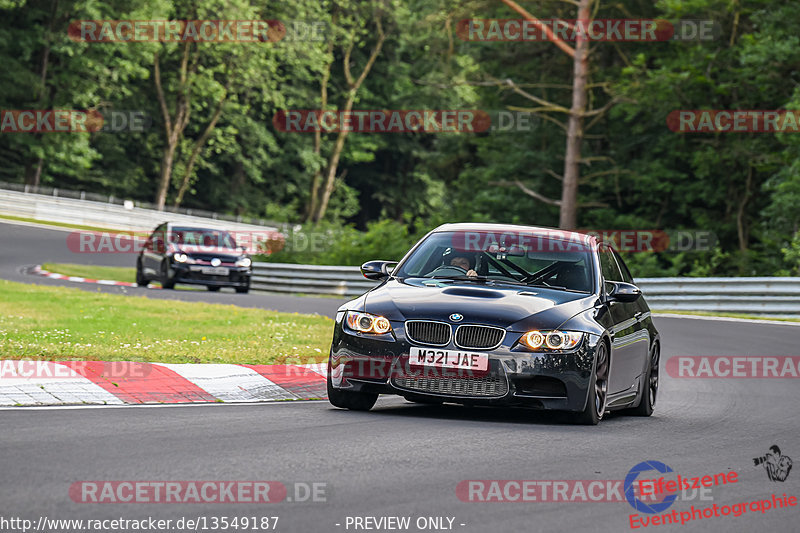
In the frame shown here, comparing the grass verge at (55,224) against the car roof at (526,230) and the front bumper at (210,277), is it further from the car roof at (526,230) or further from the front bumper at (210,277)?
the car roof at (526,230)

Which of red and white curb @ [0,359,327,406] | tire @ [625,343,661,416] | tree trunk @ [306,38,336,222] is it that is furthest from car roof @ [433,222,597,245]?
tree trunk @ [306,38,336,222]

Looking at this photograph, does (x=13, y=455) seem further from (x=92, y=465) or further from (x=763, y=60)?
(x=763, y=60)

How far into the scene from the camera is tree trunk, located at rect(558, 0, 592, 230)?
3644cm

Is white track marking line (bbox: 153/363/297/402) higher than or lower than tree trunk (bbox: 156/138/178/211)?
lower

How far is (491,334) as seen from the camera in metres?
8.64

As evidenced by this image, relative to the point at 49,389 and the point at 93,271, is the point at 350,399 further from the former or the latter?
the point at 93,271

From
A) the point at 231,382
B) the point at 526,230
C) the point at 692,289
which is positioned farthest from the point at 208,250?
the point at 526,230

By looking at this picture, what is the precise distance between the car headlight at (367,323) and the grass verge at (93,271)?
1034 inches

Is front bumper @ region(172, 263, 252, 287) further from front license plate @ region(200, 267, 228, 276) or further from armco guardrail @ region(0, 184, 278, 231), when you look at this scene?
armco guardrail @ region(0, 184, 278, 231)

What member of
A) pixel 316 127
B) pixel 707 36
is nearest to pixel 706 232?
pixel 707 36

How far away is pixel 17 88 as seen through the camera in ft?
199

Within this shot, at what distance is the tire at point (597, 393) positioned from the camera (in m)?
8.85

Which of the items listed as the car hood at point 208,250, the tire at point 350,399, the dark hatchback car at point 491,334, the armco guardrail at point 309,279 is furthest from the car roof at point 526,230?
the armco guardrail at point 309,279

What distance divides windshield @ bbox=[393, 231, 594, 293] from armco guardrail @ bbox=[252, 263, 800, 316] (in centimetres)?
1456
